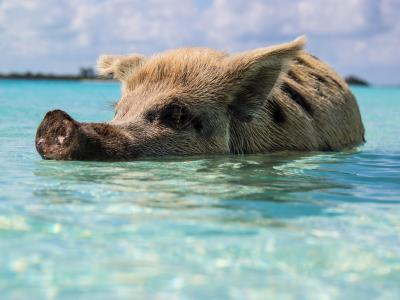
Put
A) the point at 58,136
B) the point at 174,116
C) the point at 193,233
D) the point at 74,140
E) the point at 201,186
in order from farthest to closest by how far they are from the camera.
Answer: the point at 174,116 < the point at 58,136 < the point at 74,140 < the point at 201,186 < the point at 193,233

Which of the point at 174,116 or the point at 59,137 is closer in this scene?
the point at 59,137

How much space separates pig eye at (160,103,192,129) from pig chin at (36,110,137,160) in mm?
785

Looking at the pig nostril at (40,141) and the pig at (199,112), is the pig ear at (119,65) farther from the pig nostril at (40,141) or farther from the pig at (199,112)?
the pig nostril at (40,141)

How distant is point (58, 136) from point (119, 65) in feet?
8.13

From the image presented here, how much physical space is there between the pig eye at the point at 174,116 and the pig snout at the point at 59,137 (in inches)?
49.3

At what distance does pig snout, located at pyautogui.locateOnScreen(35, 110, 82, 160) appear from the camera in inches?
248

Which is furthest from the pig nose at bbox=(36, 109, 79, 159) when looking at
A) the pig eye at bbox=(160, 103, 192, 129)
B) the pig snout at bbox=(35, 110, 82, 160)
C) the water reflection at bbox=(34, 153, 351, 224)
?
the pig eye at bbox=(160, 103, 192, 129)

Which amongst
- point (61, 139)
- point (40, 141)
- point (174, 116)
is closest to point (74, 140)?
point (61, 139)

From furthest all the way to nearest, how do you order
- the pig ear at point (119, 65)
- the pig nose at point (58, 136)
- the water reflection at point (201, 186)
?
the pig ear at point (119, 65) → the pig nose at point (58, 136) → the water reflection at point (201, 186)

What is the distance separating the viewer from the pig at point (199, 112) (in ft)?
21.5

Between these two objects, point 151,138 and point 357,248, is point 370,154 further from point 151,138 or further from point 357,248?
point 357,248

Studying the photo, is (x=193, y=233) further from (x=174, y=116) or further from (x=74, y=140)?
(x=174, y=116)

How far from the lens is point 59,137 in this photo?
646 cm

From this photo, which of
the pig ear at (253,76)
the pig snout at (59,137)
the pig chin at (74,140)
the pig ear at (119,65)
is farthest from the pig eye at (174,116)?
the pig snout at (59,137)
